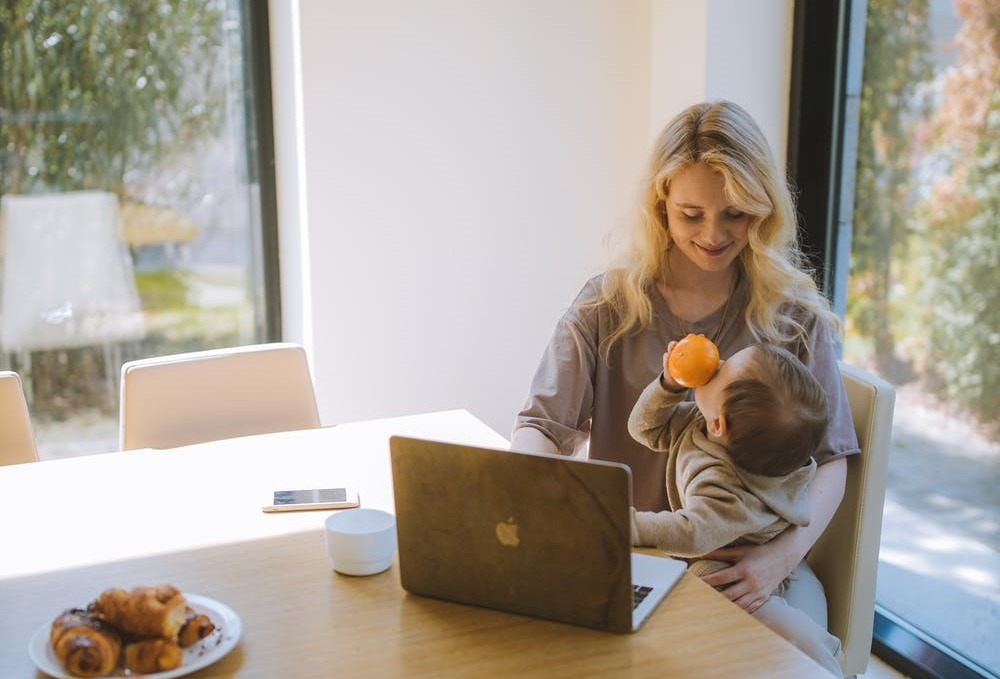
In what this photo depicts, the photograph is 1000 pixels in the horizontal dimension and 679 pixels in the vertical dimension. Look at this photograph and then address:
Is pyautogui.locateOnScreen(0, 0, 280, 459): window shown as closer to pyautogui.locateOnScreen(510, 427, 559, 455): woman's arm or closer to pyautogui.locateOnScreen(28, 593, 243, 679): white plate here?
pyautogui.locateOnScreen(510, 427, 559, 455): woman's arm

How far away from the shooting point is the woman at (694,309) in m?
1.85

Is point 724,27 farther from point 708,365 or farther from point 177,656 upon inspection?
point 177,656

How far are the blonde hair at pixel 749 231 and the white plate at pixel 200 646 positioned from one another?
91 cm

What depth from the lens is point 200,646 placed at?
1226 millimetres

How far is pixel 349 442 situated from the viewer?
2.04 m

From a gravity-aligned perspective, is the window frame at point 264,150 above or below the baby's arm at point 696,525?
above

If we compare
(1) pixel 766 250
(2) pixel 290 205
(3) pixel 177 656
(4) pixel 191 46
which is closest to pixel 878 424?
(1) pixel 766 250

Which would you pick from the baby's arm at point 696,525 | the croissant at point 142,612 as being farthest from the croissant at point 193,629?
the baby's arm at point 696,525

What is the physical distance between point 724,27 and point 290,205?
1352mm

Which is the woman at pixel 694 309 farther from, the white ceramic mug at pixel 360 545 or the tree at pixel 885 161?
the tree at pixel 885 161

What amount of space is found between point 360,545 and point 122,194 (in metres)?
2.09

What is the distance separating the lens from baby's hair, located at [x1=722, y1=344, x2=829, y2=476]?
1490mm

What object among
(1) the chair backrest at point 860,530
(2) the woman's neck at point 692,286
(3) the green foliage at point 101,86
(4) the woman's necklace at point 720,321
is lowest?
(1) the chair backrest at point 860,530

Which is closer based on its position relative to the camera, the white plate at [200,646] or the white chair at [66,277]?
the white plate at [200,646]
